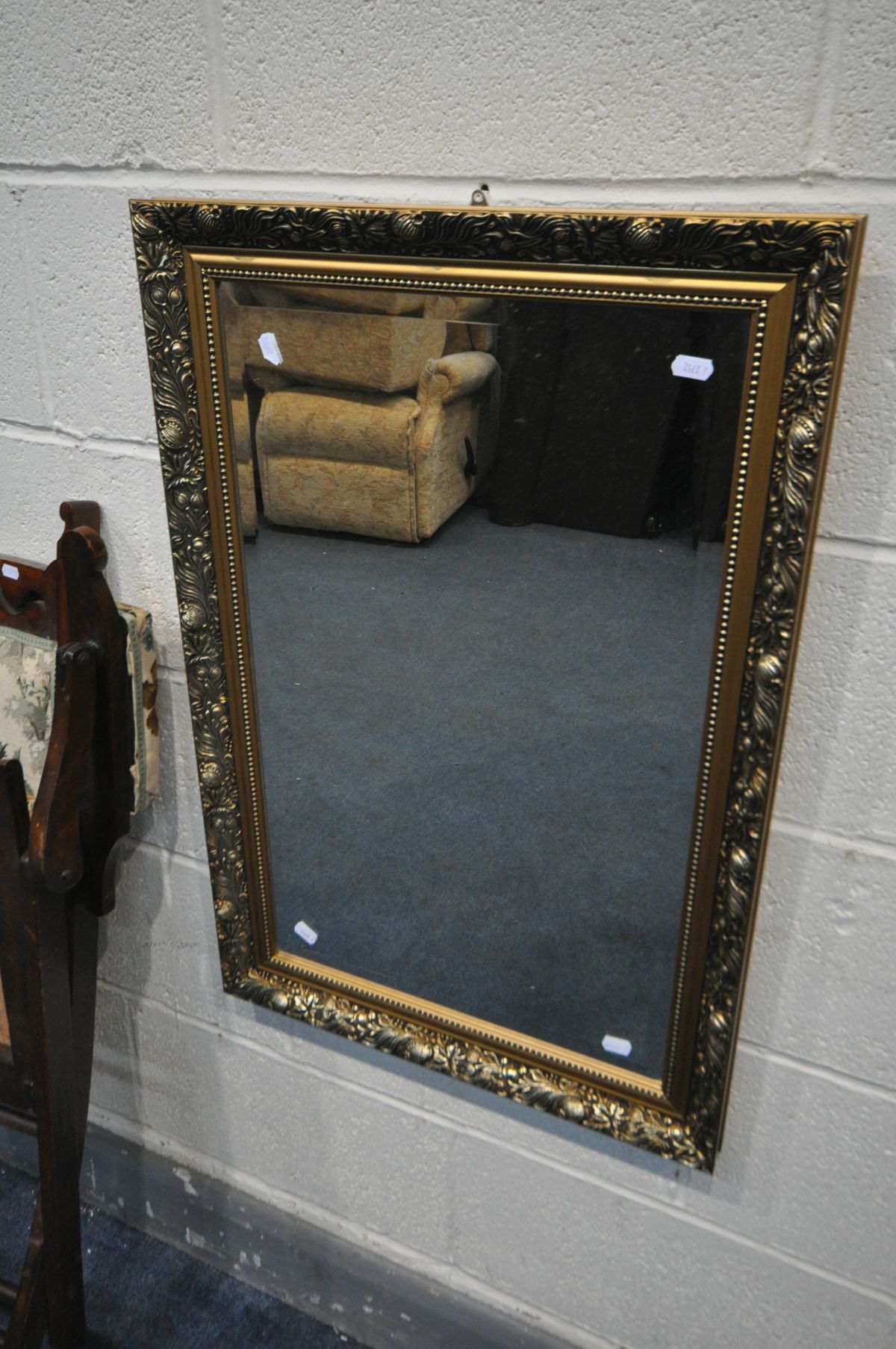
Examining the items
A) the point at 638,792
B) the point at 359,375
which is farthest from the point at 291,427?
the point at 638,792

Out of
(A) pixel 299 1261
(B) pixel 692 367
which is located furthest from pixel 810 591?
(A) pixel 299 1261

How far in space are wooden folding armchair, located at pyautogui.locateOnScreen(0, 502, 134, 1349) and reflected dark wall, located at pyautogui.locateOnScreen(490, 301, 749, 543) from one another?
478mm

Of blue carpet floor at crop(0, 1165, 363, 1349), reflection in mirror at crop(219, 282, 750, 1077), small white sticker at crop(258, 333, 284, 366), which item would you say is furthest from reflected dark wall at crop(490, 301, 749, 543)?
blue carpet floor at crop(0, 1165, 363, 1349)

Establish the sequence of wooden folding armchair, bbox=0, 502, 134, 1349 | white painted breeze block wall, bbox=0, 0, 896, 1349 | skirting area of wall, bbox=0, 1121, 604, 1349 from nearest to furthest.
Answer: white painted breeze block wall, bbox=0, 0, 896, 1349 → wooden folding armchair, bbox=0, 502, 134, 1349 → skirting area of wall, bbox=0, 1121, 604, 1349

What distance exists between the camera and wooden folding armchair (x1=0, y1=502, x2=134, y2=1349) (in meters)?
1.05

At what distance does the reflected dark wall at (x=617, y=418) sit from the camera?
0.75 metres

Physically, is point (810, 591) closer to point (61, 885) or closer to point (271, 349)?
point (271, 349)

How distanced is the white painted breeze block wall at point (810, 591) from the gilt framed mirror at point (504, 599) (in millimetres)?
57

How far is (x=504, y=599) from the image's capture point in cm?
90

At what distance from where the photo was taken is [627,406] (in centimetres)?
79

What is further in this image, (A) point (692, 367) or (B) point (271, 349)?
(B) point (271, 349)

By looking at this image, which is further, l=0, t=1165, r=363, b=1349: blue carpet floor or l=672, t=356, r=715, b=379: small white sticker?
l=0, t=1165, r=363, b=1349: blue carpet floor

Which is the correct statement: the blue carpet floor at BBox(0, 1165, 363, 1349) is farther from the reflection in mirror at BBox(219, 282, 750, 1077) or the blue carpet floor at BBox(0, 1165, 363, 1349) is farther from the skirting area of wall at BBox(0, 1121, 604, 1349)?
the reflection in mirror at BBox(219, 282, 750, 1077)

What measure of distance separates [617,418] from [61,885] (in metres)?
0.74
